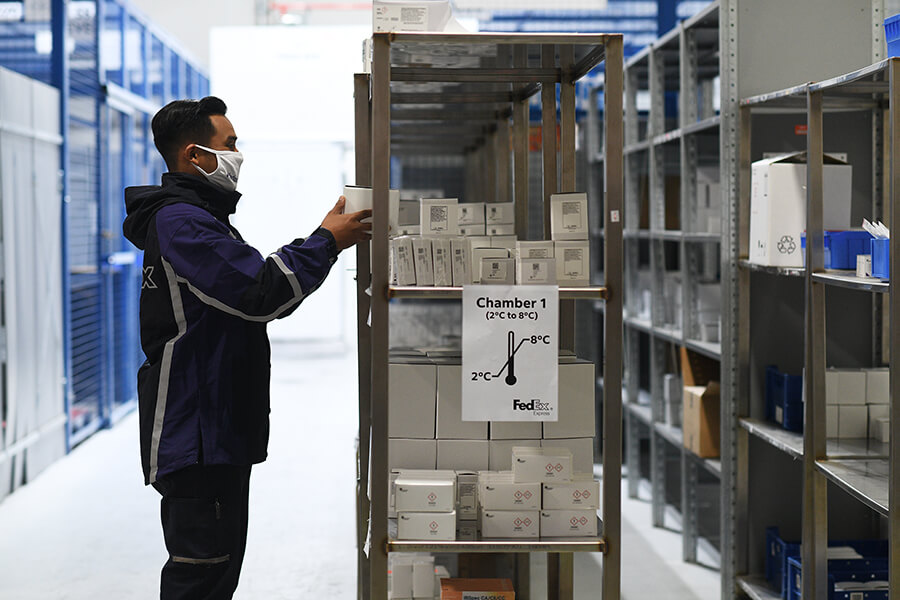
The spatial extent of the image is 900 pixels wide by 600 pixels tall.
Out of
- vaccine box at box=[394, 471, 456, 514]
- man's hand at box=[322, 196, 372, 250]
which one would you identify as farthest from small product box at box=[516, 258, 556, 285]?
vaccine box at box=[394, 471, 456, 514]

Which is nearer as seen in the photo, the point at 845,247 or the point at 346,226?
the point at 346,226

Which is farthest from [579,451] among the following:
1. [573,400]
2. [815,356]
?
[815,356]

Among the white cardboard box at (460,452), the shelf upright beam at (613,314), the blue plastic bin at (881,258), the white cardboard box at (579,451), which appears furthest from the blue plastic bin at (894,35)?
the white cardboard box at (460,452)

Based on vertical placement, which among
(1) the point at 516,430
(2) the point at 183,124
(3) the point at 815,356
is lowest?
A: (1) the point at 516,430

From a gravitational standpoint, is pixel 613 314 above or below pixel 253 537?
above

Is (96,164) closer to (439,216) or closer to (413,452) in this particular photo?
(439,216)

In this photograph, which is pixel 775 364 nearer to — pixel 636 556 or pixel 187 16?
pixel 636 556

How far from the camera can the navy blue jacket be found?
253 centimetres

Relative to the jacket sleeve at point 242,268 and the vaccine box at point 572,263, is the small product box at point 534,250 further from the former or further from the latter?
the jacket sleeve at point 242,268

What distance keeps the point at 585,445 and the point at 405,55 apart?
1224 mm

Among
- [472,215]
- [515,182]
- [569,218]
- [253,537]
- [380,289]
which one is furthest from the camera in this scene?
[253,537]

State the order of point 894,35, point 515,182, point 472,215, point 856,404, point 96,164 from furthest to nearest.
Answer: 1. point 96,164
2. point 856,404
3. point 515,182
4. point 472,215
5. point 894,35

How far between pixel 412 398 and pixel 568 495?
1.66ft

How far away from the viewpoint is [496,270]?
2541 millimetres
